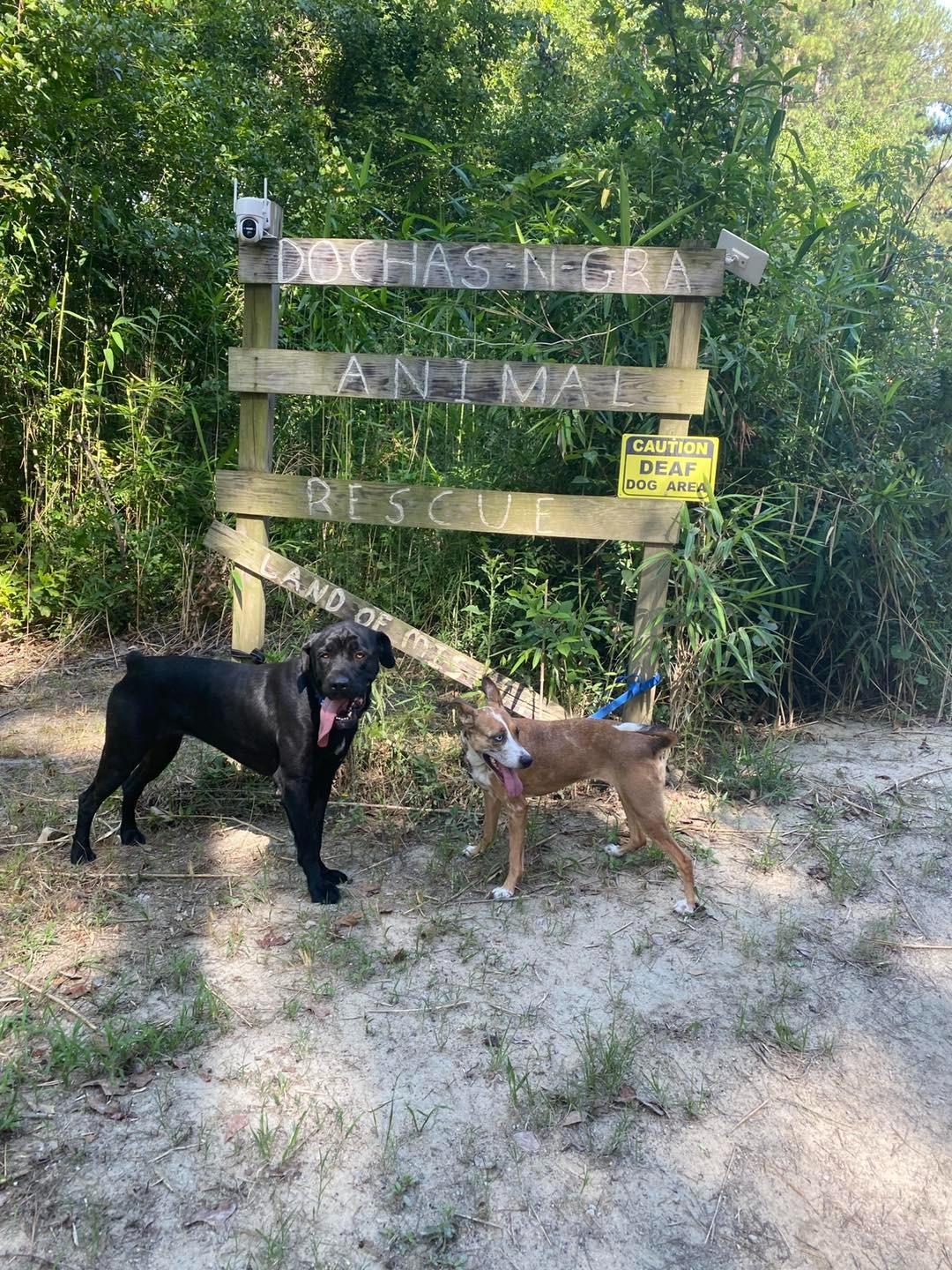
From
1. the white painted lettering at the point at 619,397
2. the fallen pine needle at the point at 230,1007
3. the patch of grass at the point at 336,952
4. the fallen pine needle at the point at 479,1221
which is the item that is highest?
the white painted lettering at the point at 619,397

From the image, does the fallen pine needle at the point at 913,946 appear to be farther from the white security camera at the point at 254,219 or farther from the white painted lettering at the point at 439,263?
the white security camera at the point at 254,219

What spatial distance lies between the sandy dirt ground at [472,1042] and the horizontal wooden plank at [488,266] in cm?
231

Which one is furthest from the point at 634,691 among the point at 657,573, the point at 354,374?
the point at 354,374

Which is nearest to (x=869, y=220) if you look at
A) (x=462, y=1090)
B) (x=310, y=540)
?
(x=310, y=540)

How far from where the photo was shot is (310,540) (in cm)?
511

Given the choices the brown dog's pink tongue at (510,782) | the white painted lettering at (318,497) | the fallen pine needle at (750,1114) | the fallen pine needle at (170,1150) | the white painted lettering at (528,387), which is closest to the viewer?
the fallen pine needle at (170,1150)

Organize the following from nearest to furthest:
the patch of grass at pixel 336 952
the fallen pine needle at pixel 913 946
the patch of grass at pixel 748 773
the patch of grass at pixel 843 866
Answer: the patch of grass at pixel 336 952 → the fallen pine needle at pixel 913 946 → the patch of grass at pixel 843 866 → the patch of grass at pixel 748 773

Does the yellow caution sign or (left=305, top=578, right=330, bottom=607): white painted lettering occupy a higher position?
the yellow caution sign

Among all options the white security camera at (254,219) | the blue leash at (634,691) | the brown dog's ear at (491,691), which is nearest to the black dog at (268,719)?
the brown dog's ear at (491,691)

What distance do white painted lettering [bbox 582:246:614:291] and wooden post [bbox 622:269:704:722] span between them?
31 cm

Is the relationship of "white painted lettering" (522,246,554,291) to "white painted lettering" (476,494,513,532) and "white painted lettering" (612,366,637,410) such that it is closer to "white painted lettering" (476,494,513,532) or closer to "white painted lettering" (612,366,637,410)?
"white painted lettering" (612,366,637,410)

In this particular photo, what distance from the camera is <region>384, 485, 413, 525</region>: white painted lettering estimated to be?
13.1 feet

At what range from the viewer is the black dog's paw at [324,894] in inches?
128

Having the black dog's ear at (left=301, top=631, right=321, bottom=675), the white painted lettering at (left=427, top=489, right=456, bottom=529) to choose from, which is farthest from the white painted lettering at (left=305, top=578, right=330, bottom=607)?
the black dog's ear at (left=301, top=631, right=321, bottom=675)
